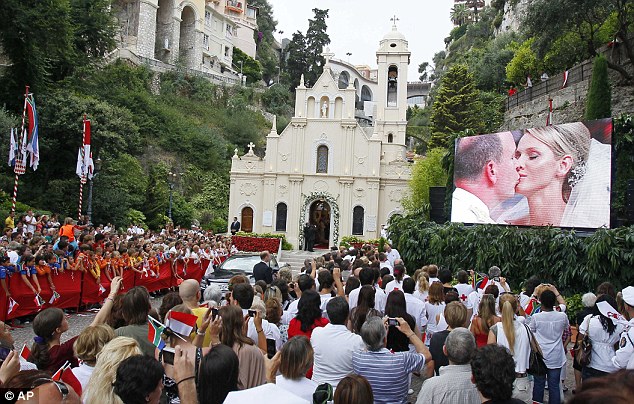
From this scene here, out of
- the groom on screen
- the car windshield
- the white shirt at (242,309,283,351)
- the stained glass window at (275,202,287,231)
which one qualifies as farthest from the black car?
the stained glass window at (275,202,287,231)

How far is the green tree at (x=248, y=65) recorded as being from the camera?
252ft

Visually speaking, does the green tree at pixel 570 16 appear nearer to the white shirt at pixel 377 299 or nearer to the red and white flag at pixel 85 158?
the red and white flag at pixel 85 158

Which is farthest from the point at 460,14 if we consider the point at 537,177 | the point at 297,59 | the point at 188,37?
the point at 537,177

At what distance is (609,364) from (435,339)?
223 centimetres

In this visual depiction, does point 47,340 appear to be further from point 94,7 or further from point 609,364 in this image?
point 94,7

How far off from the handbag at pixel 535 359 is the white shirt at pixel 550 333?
0.16m

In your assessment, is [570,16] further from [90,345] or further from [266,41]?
[266,41]

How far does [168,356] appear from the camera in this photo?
4.13 metres

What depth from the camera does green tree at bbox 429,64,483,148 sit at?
160 ft

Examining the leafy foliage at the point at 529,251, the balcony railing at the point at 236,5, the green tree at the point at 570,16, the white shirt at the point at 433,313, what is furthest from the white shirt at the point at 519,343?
the balcony railing at the point at 236,5

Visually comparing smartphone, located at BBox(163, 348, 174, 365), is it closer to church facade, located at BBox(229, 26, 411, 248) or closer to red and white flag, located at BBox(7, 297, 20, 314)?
red and white flag, located at BBox(7, 297, 20, 314)

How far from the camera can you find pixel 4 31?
Result: 2758cm

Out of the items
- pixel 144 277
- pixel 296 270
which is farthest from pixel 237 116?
pixel 144 277

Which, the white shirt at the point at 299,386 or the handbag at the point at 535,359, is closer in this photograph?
the white shirt at the point at 299,386
